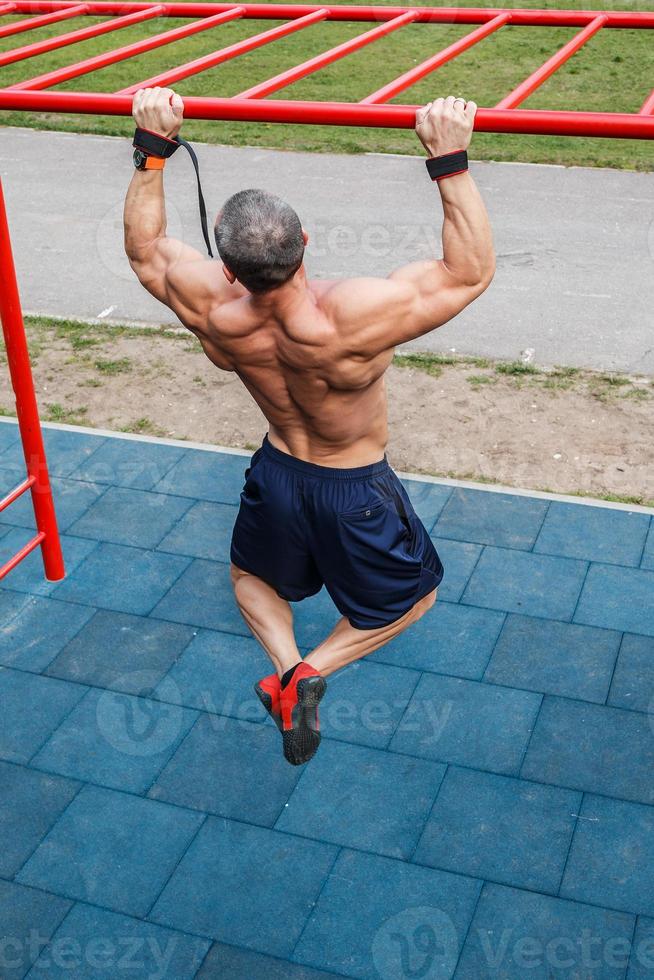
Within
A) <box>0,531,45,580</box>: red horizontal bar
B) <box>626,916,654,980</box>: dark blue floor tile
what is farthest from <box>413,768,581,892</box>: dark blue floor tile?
<box>0,531,45,580</box>: red horizontal bar

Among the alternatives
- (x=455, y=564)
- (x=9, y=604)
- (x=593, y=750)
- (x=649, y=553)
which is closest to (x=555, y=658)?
(x=593, y=750)

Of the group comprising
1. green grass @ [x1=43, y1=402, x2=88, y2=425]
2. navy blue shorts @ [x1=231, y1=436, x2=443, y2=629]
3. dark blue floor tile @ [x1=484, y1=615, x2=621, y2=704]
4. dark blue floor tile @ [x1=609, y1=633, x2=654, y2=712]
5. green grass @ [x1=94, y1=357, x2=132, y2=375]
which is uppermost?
navy blue shorts @ [x1=231, y1=436, x2=443, y2=629]

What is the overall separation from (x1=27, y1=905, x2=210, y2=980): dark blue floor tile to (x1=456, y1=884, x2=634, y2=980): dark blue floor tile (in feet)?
3.30

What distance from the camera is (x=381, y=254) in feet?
35.6

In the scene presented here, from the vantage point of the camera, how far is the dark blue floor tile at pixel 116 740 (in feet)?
16.2

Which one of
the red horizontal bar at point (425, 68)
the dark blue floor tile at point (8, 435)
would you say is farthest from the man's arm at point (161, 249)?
the dark blue floor tile at point (8, 435)

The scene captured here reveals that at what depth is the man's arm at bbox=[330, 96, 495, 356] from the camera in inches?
120

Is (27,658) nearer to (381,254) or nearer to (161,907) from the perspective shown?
(161,907)

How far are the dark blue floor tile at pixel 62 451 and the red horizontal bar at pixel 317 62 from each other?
3.53 m

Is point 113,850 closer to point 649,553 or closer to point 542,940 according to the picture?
point 542,940

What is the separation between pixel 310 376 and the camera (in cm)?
327

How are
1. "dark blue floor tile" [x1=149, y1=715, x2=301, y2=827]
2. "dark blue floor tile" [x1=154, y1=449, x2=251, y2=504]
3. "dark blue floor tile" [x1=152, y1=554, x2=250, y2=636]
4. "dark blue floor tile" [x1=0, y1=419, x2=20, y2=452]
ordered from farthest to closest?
"dark blue floor tile" [x1=0, y1=419, x2=20, y2=452] → "dark blue floor tile" [x1=154, y1=449, x2=251, y2=504] → "dark blue floor tile" [x1=152, y1=554, x2=250, y2=636] → "dark blue floor tile" [x1=149, y1=715, x2=301, y2=827]

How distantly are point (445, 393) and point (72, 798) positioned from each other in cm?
439

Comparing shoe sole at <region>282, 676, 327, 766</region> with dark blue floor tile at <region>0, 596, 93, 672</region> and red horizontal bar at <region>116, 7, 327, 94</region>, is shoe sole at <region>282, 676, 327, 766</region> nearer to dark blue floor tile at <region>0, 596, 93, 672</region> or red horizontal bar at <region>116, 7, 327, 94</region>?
red horizontal bar at <region>116, 7, 327, 94</region>
